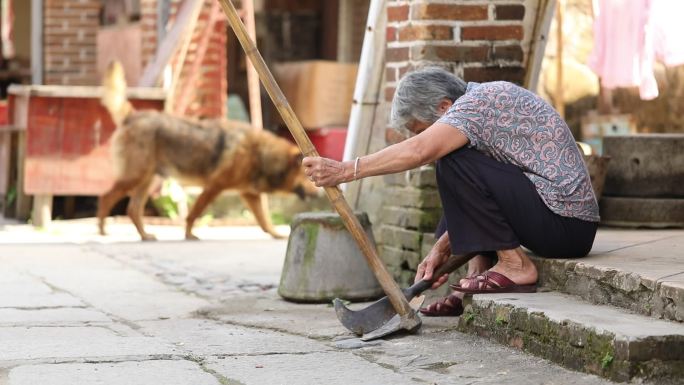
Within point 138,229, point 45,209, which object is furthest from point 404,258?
point 45,209

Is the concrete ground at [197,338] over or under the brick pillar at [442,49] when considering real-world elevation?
under

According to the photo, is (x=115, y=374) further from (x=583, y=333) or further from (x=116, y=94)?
(x=116, y=94)

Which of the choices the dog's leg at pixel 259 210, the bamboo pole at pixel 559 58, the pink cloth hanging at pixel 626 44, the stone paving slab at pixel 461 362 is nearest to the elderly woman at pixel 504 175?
the stone paving slab at pixel 461 362

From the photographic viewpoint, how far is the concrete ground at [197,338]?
4.07 meters

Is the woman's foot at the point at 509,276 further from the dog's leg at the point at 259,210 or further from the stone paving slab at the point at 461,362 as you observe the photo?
the dog's leg at the point at 259,210

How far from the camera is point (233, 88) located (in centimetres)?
1377

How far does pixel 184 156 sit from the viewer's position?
998 centimetres

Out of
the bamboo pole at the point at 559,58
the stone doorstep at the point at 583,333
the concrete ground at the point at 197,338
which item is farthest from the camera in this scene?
the bamboo pole at the point at 559,58

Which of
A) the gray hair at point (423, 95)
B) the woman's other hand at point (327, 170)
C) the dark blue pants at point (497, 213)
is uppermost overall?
the gray hair at point (423, 95)

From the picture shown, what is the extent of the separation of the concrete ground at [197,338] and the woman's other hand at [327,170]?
0.66 m

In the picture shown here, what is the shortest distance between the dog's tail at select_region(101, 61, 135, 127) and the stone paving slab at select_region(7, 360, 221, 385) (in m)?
5.81

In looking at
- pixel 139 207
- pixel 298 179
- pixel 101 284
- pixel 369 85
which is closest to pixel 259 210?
pixel 298 179

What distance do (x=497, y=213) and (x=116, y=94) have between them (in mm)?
5722

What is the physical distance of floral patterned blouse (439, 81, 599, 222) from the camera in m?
4.73
